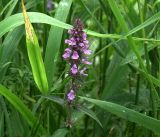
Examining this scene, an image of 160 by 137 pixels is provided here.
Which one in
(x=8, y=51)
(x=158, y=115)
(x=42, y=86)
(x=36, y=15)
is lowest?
(x=158, y=115)

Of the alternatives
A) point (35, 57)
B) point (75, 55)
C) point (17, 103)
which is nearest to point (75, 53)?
point (75, 55)

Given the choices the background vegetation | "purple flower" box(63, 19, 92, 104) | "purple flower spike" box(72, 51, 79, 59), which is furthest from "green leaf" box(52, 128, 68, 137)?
"purple flower spike" box(72, 51, 79, 59)

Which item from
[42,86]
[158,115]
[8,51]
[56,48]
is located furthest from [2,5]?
[158,115]

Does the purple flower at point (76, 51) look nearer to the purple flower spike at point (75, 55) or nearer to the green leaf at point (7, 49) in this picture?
the purple flower spike at point (75, 55)

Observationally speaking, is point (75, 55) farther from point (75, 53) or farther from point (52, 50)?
point (52, 50)

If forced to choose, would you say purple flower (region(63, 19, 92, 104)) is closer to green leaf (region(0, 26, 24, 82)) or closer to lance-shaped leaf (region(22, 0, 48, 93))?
lance-shaped leaf (region(22, 0, 48, 93))

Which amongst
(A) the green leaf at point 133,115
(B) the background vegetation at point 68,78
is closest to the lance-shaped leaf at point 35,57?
(B) the background vegetation at point 68,78

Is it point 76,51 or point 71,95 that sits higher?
point 76,51

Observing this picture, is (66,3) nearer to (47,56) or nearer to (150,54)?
(47,56)
